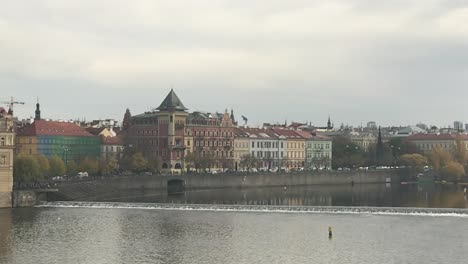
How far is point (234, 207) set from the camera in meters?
83.9

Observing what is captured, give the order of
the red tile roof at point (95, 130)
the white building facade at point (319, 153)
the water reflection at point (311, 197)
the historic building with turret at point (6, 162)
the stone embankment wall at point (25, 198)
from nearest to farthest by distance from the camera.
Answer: the historic building with turret at point (6, 162) < the stone embankment wall at point (25, 198) < the water reflection at point (311, 197) < the red tile roof at point (95, 130) < the white building facade at point (319, 153)

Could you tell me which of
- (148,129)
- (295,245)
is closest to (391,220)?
(295,245)

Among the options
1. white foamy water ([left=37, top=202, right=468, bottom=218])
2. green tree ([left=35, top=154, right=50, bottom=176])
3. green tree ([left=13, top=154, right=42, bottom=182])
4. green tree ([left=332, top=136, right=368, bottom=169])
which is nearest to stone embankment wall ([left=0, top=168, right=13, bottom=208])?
white foamy water ([left=37, top=202, right=468, bottom=218])

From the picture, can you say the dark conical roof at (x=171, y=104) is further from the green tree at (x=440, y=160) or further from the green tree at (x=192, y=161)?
the green tree at (x=440, y=160)

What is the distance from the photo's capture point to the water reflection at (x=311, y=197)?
323 feet

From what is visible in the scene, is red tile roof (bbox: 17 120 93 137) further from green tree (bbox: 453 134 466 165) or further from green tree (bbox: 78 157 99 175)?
green tree (bbox: 453 134 466 165)

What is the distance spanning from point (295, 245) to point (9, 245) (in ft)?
68.5

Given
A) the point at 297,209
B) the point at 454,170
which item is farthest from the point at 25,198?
the point at 454,170

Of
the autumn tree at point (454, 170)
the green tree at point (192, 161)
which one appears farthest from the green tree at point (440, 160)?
the green tree at point (192, 161)

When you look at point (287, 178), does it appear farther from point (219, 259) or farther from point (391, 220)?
point (219, 259)

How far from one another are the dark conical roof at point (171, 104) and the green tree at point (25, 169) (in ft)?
164

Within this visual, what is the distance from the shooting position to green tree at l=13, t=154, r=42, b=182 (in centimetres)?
9550

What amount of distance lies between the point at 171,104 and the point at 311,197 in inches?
1733

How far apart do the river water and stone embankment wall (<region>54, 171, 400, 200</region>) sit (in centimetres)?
1154
